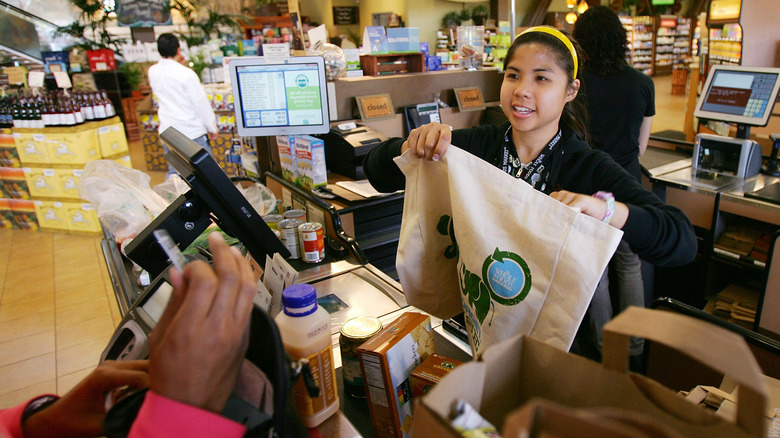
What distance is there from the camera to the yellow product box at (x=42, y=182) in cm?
502

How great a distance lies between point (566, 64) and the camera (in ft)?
4.62

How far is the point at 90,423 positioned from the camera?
818mm

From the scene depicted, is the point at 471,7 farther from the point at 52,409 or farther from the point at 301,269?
the point at 52,409

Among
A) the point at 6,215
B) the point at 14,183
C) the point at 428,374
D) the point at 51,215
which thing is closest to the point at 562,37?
the point at 428,374

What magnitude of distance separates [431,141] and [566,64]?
1.77 ft

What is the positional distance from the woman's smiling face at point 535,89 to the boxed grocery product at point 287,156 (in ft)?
4.48

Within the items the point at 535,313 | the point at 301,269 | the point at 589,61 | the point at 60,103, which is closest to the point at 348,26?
the point at 60,103

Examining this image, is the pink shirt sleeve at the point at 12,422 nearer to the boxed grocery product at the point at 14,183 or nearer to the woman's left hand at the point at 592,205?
the woman's left hand at the point at 592,205

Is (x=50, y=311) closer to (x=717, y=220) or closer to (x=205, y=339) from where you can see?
(x=205, y=339)

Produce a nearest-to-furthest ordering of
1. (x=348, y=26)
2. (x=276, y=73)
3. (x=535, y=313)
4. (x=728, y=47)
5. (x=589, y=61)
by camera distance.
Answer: (x=535, y=313) < (x=276, y=73) < (x=589, y=61) < (x=728, y=47) < (x=348, y=26)

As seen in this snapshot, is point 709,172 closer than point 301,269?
No

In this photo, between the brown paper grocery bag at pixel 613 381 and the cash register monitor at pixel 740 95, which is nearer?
the brown paper grocery bag at pixel 613 381

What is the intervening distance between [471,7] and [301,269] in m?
12.3

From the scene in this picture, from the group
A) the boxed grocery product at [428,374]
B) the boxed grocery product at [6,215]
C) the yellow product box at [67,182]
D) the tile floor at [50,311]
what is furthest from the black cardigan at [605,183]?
the boxed grocery product at [6,215]
